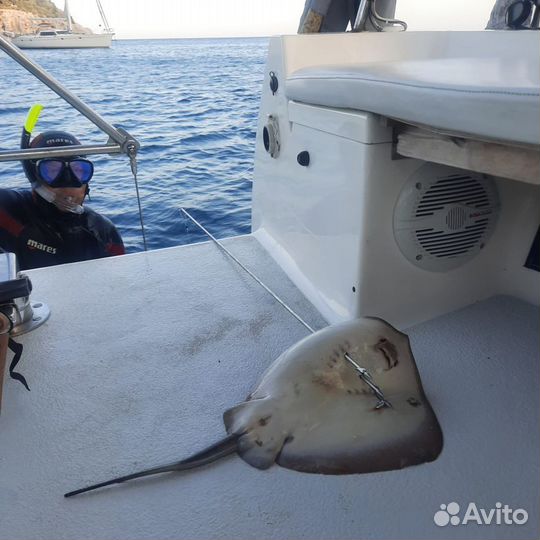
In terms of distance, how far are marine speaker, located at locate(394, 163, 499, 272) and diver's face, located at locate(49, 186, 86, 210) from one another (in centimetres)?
199

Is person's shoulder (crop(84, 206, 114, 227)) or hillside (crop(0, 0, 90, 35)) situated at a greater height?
hillside (crop(0, 0, 90, 35))

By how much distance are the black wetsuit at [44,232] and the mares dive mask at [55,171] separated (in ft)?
0.27

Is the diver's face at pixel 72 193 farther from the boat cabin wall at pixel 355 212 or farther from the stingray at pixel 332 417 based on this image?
the stingray at pixel 332 417

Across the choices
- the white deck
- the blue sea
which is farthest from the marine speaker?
the blue sea

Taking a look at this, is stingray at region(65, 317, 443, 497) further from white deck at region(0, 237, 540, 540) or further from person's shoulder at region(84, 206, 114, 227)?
person's shoulder at region(84, 206, 114, 227)

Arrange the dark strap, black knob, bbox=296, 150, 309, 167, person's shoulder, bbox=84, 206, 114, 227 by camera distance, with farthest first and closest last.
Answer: person's shoulder, bbox=84, 206, 114, 227 → black knob, bbox=296, 150, 309, 167 → the dark strap

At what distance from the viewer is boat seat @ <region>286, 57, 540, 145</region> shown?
928 millimetres

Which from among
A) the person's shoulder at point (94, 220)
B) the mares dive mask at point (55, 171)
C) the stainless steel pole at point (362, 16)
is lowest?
the person's shoulder at point (94, 220)

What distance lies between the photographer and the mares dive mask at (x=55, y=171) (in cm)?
254

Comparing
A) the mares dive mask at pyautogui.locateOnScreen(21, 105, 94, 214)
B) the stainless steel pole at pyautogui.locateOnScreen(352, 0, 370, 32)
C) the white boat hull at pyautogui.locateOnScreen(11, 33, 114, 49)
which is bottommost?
the mares dive mask at pyautogui.locateOnScreen(21, 105, 94, 214)

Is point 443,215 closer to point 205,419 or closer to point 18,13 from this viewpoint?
point 205,419

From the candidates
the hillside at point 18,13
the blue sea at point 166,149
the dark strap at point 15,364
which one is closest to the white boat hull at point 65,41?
the blue sea at point 166,149

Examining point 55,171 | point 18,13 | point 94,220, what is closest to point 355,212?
point 55,171

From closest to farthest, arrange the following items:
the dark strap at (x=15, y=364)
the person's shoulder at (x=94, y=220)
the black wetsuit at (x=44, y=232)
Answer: the dark strap at (x=15, y=364)
the black wetsuit at (x=44, y=232)
the person's shoulder at (x=94, y=220)
